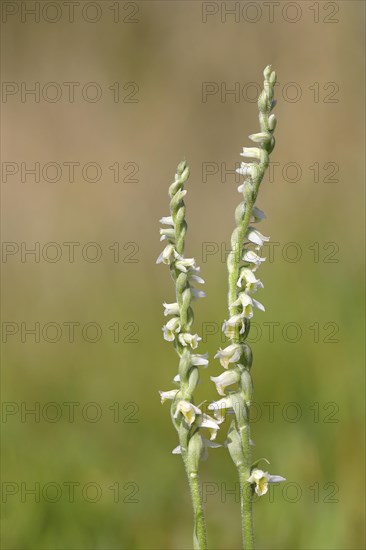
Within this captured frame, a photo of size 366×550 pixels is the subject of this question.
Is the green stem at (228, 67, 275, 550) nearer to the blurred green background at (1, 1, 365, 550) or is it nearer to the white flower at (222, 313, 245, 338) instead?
the white flower at (222, 313, 245, 338)

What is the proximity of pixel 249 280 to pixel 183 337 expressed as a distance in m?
0.12

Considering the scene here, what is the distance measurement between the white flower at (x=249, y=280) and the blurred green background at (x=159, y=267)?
94cm

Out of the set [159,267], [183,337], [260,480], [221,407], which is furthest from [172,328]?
[159,267]

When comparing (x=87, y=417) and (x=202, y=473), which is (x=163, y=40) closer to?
(x=87, y=417)

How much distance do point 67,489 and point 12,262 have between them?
1858 millimetres

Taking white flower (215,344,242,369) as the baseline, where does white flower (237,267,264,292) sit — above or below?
above

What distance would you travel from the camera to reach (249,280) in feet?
3.58

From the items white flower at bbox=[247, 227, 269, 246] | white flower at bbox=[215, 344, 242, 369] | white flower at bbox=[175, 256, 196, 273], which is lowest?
white flower at bbox=[215, 344, 242, 369]

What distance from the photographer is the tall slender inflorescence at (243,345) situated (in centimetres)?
110

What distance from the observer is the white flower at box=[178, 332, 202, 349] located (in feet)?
3.64

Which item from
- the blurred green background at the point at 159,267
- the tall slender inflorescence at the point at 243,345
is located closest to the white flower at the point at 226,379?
the tall slender inflorescence at the point at 243,345

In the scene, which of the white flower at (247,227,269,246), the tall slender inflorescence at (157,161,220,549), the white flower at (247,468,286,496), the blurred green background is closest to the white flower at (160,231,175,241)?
the tall slender inflorescence at (157,161,220,549)

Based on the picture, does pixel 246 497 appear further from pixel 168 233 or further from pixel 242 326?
pixel 168 233

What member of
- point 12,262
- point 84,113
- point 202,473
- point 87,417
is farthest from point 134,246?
point 202,473
